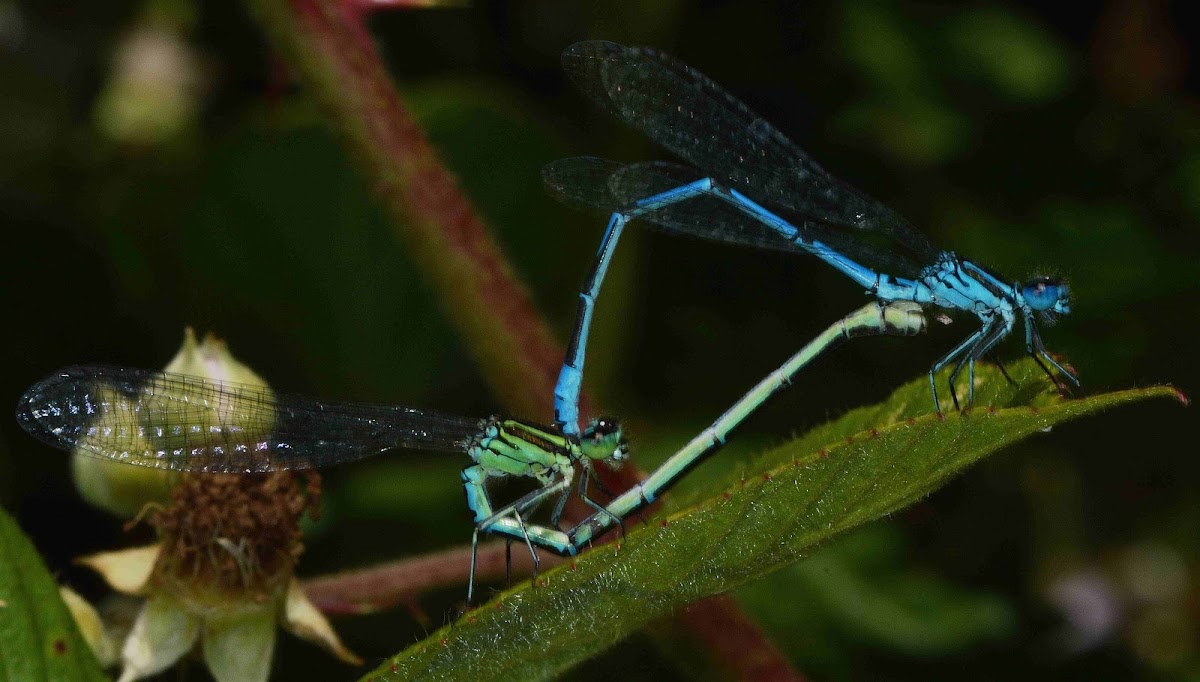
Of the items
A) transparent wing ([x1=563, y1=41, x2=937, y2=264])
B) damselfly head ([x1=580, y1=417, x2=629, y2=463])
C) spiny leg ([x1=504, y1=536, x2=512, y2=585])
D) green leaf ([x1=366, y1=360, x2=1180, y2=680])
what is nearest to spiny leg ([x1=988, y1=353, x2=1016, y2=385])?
green leaf ([x1=366, y1=360, x2=1180, y2=680])

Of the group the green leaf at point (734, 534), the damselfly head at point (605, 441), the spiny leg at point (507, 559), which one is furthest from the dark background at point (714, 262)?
the green leaf at point (734, 534)

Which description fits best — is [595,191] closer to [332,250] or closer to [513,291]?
[513,291]

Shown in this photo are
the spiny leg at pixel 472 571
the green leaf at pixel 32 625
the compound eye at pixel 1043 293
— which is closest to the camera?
the green leaf at pixel 32 625

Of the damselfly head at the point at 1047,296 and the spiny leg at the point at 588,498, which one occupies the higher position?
the damselfly head at the point at 1047,296

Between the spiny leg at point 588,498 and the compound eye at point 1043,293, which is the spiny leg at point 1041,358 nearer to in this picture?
the compound eye at point 1043,293

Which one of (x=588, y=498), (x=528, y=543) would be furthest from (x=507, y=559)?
(x=588, y=498)

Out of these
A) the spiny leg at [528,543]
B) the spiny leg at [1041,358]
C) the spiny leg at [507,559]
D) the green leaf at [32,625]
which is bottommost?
the spiny leg at [507,559]

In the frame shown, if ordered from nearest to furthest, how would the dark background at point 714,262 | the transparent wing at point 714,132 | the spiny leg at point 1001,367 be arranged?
the spiny leg at point 1001,367
the transparent wing at point 714,132
the dark background at point 714,262

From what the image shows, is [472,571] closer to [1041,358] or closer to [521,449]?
[521,449]

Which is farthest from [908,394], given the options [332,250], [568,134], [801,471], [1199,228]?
[332,250]
